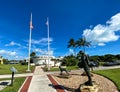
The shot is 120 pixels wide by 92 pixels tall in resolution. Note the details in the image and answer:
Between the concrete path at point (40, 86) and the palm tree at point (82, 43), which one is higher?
the palm tree at point (82, 43)

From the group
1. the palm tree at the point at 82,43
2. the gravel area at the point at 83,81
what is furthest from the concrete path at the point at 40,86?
the palm tree at the point at 82,43

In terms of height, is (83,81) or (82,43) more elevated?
(82,43)

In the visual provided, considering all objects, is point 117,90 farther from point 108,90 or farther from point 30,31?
point 30,31

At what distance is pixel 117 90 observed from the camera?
560 inches

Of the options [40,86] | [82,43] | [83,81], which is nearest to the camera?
[40,86]

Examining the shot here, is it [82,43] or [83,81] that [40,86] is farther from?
[82,43]

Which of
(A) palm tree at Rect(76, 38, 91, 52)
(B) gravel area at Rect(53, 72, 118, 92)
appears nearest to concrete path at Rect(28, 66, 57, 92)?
(B) gravel area at Rect(53, 72, 118, 92)

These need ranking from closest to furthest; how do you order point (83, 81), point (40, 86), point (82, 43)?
1. point (40, 86)
2. point (83, 81)
3. point (82, 43)

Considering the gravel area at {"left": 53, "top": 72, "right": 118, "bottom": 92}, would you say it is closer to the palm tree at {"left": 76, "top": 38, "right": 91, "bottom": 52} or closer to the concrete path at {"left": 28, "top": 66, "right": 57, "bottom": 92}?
the concrete path at {"left": 28, "top": 66, "right": 57, "bottom": 92}

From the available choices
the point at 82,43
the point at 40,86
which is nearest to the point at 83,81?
the point at 40,86

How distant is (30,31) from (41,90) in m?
23.1

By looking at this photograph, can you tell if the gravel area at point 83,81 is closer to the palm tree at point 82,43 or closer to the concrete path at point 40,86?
the concrete path at point 40,86

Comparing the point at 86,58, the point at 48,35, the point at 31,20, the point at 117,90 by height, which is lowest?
the point at 117,90

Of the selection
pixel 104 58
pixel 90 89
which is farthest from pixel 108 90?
pixel 104 58
